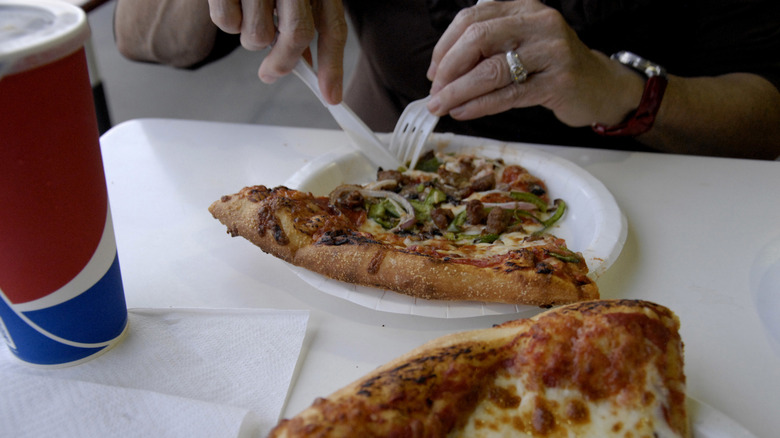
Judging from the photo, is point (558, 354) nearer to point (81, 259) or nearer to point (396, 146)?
point (81, 259)

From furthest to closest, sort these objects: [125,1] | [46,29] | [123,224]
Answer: [125,1] → [123,224] → [46,29]

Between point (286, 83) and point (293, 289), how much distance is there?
11.4 feet

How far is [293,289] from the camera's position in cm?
101

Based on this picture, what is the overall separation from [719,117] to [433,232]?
0.93m

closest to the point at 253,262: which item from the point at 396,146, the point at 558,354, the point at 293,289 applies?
the point at 293,289

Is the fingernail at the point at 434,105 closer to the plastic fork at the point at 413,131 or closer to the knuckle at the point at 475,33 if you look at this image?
the plastic fork at the point at 413,131

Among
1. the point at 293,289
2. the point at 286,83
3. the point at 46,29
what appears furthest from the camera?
the point at 286,83

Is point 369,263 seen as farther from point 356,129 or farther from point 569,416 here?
point 356,129

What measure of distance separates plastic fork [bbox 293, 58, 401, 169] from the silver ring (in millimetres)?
328

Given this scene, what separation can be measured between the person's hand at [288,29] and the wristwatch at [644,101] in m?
0.68

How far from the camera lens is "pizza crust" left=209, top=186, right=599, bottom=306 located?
844mm

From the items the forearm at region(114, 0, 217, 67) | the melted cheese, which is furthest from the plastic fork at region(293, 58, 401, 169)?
the melted cheese

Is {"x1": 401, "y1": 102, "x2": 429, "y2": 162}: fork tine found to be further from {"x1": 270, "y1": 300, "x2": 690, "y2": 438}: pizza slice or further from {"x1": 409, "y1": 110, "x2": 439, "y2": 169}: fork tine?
{"x1": 270, "y1": 300, "x2": 690, "y2": 438}: pizza slice

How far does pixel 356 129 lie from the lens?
1.32 metres
